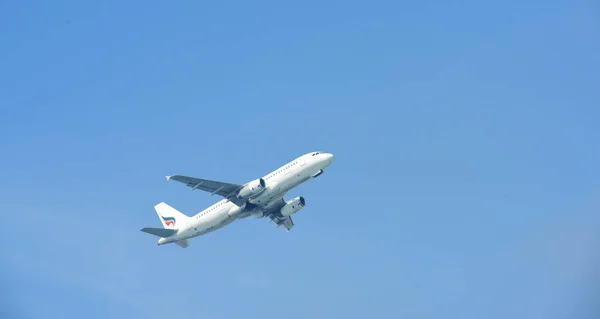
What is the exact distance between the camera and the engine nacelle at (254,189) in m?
93.5

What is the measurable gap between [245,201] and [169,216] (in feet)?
46.8

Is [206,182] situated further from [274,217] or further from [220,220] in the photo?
[274,217]

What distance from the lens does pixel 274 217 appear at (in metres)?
105

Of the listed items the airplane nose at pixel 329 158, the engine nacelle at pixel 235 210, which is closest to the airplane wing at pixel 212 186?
the engine nacelle at pixel 235 210

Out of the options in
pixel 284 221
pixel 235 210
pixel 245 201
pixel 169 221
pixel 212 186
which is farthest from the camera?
pixel 284 221

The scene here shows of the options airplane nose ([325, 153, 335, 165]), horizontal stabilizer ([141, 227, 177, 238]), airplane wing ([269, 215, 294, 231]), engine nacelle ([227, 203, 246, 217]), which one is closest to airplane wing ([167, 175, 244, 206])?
engine nacelle ([227, 203, 246, 217])

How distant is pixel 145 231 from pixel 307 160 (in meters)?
20.9

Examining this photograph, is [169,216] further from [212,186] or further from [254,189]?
[254,189]

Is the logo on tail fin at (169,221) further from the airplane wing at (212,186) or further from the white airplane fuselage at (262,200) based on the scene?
the airplane wing at (212,186)

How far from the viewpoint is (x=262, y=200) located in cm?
9494

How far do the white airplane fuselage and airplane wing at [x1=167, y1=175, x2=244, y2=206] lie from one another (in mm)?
1712

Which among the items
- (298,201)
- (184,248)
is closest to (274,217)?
(298,201)

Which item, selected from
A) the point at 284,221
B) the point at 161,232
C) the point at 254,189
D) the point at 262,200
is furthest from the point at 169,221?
the point at 254,189

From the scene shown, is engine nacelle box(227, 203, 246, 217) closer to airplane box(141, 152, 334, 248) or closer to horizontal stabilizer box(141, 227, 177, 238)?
airplane box(141, 152, 334, 248)
